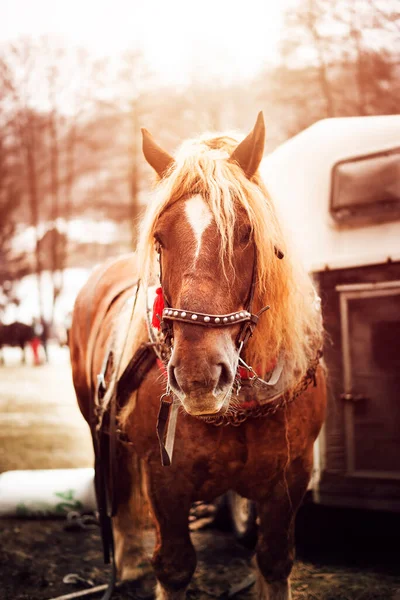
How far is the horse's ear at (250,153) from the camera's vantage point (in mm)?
2125

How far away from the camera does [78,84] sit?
16625mm

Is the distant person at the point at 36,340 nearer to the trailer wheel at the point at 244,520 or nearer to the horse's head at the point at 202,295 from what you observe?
the trailer wheel at the point at 244,520

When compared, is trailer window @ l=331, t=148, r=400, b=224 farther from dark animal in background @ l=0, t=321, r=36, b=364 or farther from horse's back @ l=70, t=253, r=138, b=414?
dark animal in background @ l=0, t=321, r=36, b=364

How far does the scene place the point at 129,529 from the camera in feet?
12.1

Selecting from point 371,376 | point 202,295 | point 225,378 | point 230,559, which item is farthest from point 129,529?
point 202,295

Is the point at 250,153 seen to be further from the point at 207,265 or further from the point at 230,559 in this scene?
the point at 230,559

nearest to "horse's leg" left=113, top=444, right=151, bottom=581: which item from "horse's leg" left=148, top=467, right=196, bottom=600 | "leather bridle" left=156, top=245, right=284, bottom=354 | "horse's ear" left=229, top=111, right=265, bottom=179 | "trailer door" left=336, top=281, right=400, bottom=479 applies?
"horse's leg" left=148, top=467, right=196, bottom=600

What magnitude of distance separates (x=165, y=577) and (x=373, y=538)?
2.24 m

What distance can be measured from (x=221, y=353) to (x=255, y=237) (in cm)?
46

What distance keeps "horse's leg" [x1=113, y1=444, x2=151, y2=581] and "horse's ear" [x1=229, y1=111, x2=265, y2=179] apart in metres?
2.04

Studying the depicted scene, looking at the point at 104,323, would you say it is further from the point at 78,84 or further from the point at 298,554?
the point at 78,84

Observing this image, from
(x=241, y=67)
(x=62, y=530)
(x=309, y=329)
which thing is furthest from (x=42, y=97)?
(x=309, y=329)

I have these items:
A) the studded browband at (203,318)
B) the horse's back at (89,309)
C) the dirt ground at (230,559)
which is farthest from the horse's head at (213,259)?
the dirt ground at (230,559)

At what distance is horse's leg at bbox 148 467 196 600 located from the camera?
94.2 inches
